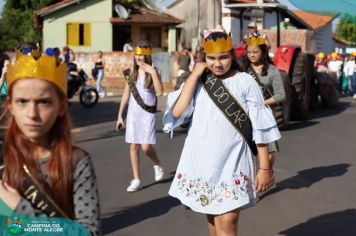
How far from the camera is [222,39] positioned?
4.82 metres

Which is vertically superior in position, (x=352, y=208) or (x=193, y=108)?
(x=193, y=108)

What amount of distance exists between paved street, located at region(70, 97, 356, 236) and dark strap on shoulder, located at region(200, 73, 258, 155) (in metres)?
2.04

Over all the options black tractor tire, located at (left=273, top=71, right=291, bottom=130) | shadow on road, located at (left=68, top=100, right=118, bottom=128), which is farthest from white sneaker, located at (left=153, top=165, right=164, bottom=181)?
shadow on road, located at (left=68, top=100, right=118, bottom=128)

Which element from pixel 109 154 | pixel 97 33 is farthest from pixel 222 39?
pixel 97 33

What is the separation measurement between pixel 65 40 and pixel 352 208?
32.9 meters

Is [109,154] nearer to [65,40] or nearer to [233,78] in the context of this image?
[233,78]

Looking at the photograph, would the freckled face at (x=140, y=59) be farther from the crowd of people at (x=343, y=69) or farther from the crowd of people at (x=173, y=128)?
the crowd of people at (x=343, y=69)

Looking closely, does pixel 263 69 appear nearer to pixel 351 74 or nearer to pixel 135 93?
pixel 135 93

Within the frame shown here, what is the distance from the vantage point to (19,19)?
51688 millimetres

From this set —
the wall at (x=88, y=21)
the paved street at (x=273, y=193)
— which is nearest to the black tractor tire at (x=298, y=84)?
the paved street at (x=273, y=193)

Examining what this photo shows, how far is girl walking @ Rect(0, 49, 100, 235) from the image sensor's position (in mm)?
2650

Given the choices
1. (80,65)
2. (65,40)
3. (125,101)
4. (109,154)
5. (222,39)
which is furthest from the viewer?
(65,40)

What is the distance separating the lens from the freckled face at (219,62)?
477 centimetres

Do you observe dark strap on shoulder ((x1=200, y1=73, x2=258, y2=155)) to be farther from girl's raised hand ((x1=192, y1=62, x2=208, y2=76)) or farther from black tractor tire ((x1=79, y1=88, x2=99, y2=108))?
black tractor tire ((x1=79, y1=88, x2=99, y2=108))
